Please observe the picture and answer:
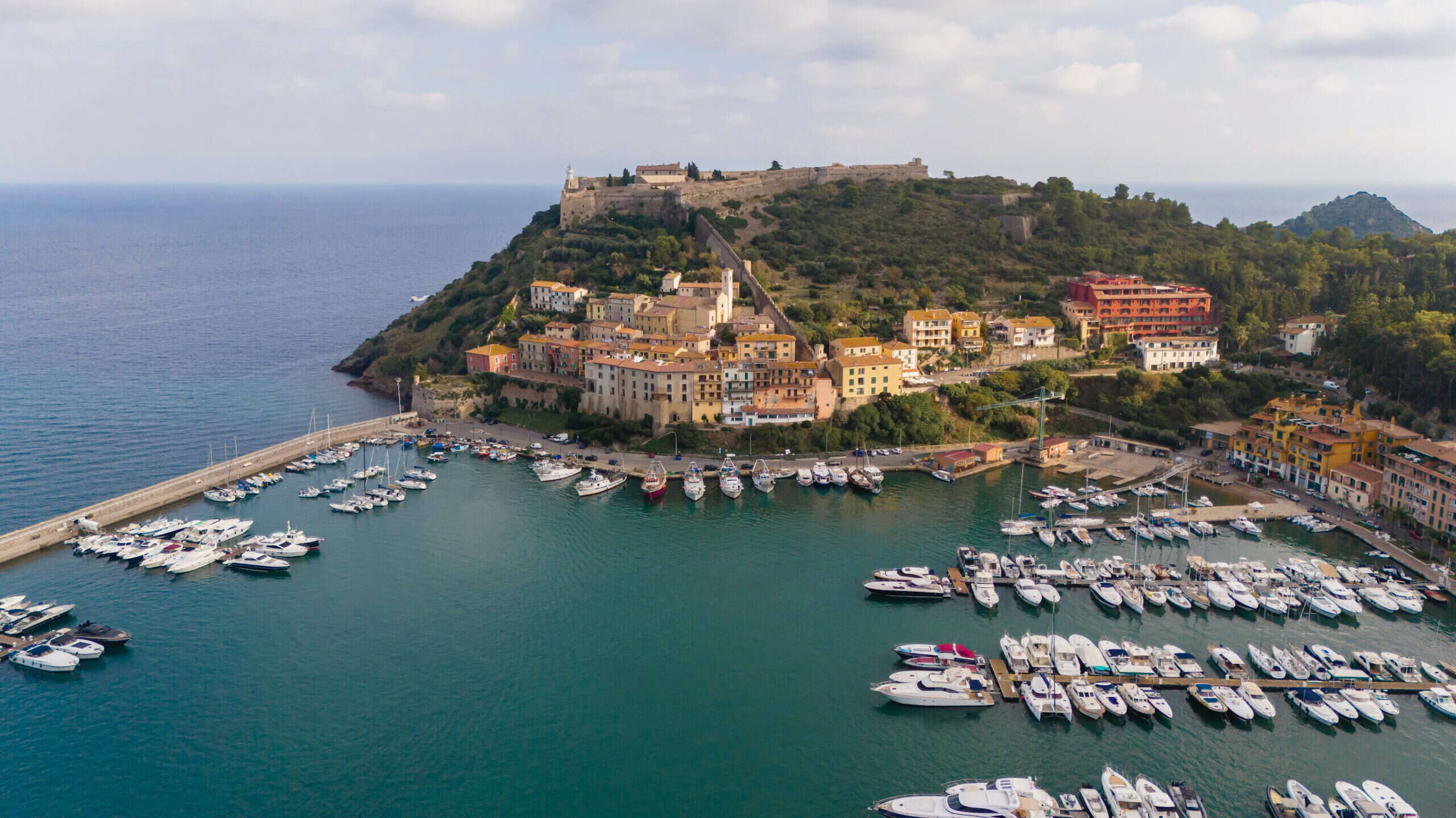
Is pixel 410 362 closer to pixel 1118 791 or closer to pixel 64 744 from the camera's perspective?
pixel 64 744

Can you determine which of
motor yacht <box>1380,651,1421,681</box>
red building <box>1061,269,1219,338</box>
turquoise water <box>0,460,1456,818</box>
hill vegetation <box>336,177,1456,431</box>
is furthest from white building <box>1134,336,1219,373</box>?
motor yacht <box>1380,651,1421,681</box>

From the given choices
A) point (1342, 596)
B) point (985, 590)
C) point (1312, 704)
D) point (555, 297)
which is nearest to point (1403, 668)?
point (1312, 704)

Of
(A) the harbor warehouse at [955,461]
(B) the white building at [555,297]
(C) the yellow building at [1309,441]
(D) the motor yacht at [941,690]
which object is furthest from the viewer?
(B) the white building at [555,297]

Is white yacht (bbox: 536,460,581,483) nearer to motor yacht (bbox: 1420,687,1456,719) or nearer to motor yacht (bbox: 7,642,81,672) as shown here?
motor yacht (bbox: 7,642,81,672)

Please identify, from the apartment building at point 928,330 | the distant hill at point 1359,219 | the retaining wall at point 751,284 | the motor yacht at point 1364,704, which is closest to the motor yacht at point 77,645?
the retaining wall at point 751,284

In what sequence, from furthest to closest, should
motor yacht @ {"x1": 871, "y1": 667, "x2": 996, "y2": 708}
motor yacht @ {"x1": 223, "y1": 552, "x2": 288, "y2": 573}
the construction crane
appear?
the construction crane → motor yacht @ {"x1": 223, "y1": 552, "x2": 288, "y2": 573} → motor yacht @ {"x1": 871, "y1": 667, "x2": 996, "y2": 708}

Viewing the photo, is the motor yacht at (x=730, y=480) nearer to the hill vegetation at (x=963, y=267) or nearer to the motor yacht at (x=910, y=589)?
the motor yacht at (x=910, y=589)

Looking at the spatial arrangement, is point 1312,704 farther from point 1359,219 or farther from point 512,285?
point 1359,219
